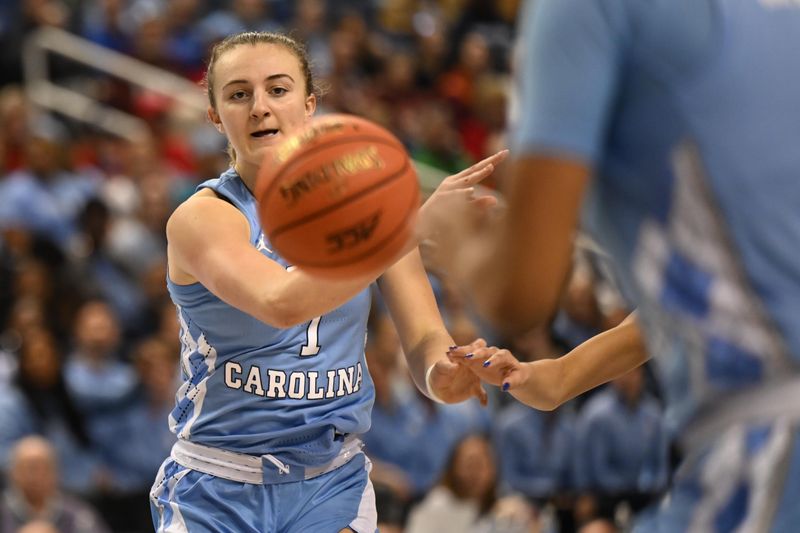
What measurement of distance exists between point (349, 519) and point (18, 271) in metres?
5.98

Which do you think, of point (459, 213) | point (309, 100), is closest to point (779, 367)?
point (459, 213)

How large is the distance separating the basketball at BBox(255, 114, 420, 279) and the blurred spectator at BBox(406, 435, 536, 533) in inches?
208

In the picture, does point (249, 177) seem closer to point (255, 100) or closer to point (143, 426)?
point (255, 100)

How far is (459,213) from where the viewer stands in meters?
2.20

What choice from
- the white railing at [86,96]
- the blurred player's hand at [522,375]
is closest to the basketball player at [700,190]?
the blurred player's hand at [522,375]

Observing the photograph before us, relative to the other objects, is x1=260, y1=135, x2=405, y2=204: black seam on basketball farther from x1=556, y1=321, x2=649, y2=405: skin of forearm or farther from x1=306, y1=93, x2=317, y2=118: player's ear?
x1=306, y1=93, x2=317, y2=118: player's ear

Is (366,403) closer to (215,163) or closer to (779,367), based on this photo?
(779,367)

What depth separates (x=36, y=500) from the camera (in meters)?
6.95

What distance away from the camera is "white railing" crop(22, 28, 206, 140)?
38.7 feet

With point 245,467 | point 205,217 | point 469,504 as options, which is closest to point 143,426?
point 469,504

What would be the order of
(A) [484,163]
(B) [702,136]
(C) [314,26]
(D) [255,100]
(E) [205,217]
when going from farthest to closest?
(C) [314,26] → (D) [255,100] → (E) [205,217] → (A) [484,163] → (B) [702,136]

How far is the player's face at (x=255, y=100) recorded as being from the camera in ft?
11.4

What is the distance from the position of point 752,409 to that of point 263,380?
68.7 inches

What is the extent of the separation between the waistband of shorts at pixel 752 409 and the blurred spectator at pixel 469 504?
5.82 metres
